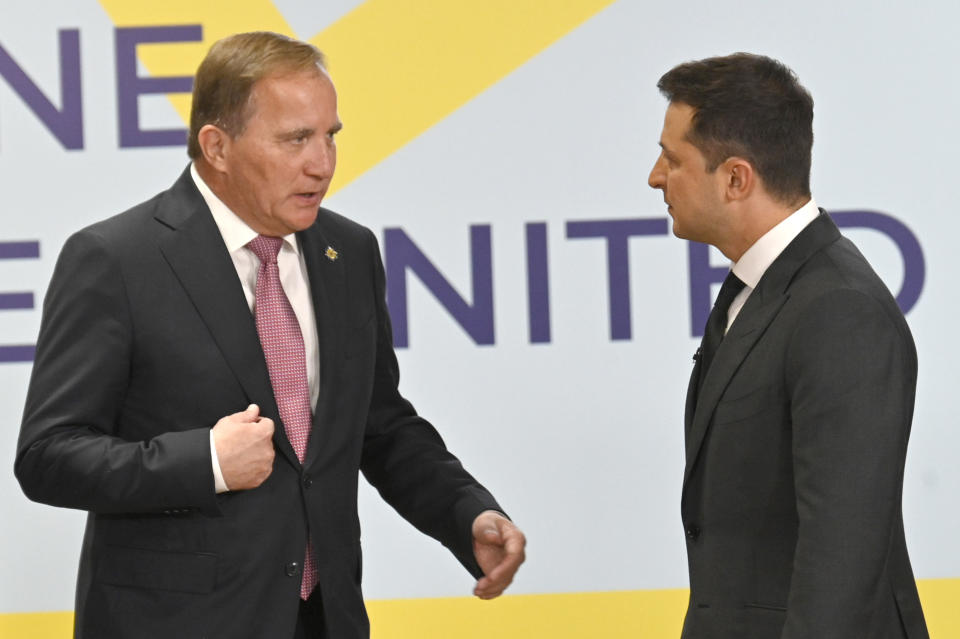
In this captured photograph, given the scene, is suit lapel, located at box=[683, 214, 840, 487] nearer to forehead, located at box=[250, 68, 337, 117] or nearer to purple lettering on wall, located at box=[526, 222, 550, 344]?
forehead, located at box=[250, 68, 337, 117]

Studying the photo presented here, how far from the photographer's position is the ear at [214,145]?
2236 millimetres

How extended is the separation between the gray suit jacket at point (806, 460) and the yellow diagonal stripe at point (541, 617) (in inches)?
62.3

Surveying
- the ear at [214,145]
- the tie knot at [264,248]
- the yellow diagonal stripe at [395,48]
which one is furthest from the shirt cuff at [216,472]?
the yellow diagonal stripe at [395,48]

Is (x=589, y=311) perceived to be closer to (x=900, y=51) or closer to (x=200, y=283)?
(x=900, y=51)

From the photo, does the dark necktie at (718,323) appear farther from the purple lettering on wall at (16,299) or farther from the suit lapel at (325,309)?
the purple lettering on wall at (16,299)

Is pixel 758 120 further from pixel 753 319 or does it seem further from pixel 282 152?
pixel 282 152

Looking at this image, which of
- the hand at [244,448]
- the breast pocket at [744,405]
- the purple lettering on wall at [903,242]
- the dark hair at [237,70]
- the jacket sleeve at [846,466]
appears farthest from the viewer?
the purple lettering on wall at [903,242]

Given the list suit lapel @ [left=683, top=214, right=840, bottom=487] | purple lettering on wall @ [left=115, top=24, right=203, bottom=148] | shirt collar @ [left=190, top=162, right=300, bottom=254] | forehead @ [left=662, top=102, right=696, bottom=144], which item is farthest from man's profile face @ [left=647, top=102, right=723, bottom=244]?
purple lettering on wall @ [left=115, top=24, right=203, bottom=148]

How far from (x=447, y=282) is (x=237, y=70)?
1.45 m

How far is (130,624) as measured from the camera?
2104 mm

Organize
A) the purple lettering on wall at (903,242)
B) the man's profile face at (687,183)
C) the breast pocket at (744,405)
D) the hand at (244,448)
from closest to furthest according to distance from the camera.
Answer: the breast pocket at (744,405), the hand at (244,448), the man's profile face at (687,183), the purple lettering on wall at (903,242)

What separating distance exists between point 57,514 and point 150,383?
1.73 m

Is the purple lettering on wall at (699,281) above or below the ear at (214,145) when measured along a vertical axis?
below

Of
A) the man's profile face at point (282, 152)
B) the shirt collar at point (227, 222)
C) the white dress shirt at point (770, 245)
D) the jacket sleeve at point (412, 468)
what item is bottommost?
the jacket sleeve at point (412, 468)
